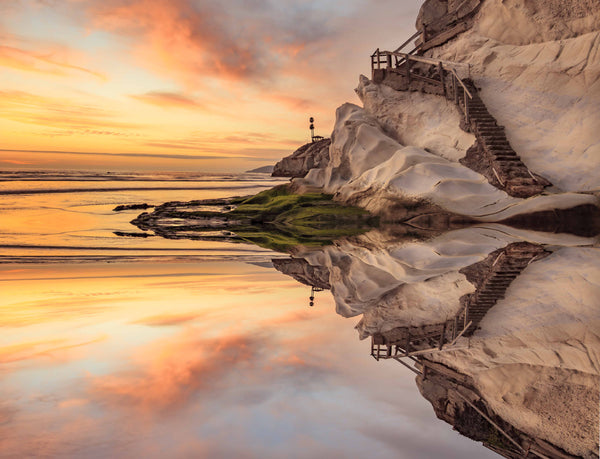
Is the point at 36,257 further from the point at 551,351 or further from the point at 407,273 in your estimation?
the point at 551,351

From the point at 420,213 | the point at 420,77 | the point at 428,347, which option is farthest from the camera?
the point at 420,77

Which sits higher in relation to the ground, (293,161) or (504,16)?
(504,16)

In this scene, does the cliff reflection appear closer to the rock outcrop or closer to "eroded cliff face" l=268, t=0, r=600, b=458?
"eroded cliff face" l=268, t=0, r=600, b=458

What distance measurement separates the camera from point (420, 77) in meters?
23.5

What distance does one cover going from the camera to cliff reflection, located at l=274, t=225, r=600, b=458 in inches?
224

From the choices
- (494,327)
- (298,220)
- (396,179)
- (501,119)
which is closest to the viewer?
(494,327)

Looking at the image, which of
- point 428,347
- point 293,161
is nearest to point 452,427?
point 428,347

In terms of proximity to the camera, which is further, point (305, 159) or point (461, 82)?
point (305, 159)

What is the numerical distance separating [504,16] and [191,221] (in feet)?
59.8

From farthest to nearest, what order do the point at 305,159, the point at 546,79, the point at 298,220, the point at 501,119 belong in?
the point at 305,159 < the point at 298,220 < the point at 501,119 < the point at 546,79

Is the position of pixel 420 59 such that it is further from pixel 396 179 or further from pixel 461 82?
pixel 396 179

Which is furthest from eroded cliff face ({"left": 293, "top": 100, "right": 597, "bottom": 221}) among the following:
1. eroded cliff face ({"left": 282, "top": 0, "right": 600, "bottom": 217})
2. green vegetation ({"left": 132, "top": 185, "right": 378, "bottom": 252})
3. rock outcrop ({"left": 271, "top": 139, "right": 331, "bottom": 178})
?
rock outcrop ({"left": 271, "top": 139, "right": 331, "bottom": 178})

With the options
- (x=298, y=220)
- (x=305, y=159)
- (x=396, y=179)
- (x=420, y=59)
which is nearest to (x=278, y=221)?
(x=298, y=220)

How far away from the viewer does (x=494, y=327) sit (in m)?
7.72
